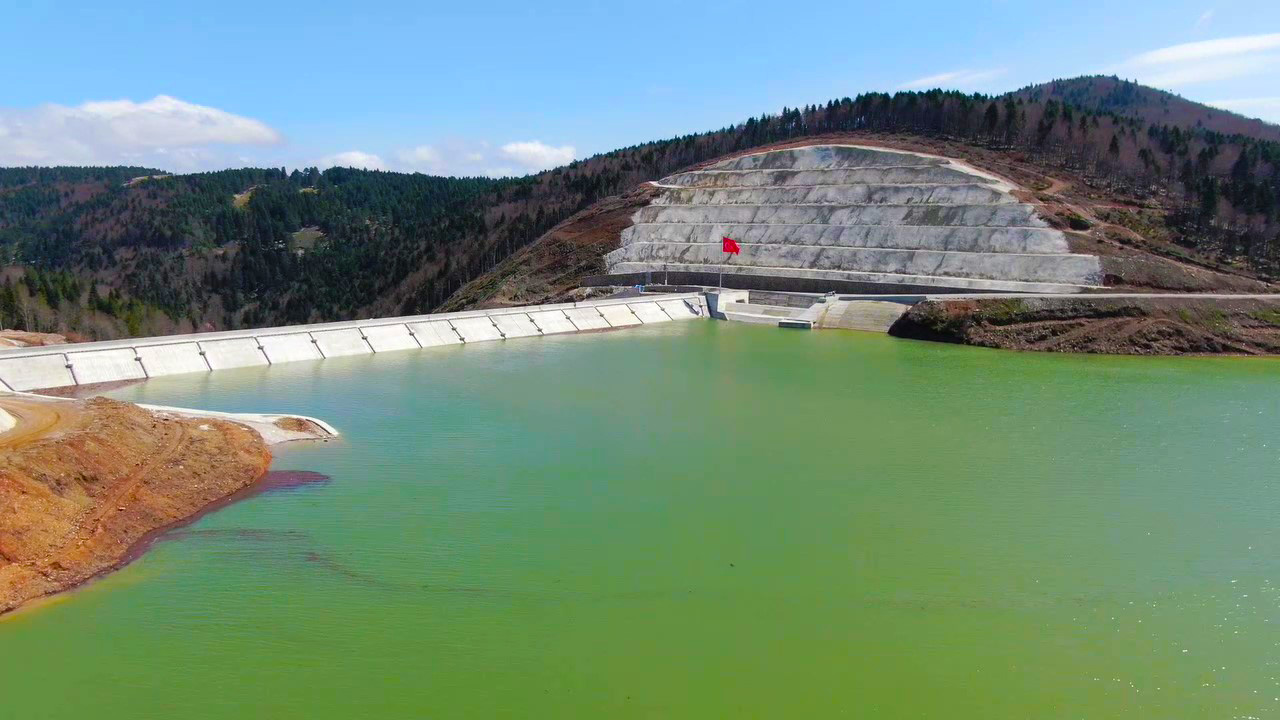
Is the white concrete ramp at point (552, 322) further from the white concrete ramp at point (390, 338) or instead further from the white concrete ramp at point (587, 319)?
the white concrete ramp at point (390, 338)

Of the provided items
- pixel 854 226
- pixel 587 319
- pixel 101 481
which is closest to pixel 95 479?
pixel 101 481

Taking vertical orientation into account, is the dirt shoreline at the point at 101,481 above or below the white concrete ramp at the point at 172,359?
below

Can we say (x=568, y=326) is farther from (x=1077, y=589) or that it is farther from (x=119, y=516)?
(x=1077, y=589)

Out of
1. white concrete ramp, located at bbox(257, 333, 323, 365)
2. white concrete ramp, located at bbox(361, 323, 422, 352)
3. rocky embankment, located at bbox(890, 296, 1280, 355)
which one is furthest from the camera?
white concrete ramp, located at bbox(361, 323, 422, 352)

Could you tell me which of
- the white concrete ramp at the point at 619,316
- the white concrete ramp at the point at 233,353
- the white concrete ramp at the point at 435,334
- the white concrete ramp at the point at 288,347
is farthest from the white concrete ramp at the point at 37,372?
the white concrete ramp at the point at 619,316

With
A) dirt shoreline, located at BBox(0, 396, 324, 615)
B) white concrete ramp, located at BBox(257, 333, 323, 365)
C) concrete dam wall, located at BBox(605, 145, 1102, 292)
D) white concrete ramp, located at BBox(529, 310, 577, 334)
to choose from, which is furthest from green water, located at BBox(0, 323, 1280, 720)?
concrete dam wall, located at BBox(605, 145, 1102, 292)

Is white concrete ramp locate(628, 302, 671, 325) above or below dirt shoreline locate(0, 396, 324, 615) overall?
above

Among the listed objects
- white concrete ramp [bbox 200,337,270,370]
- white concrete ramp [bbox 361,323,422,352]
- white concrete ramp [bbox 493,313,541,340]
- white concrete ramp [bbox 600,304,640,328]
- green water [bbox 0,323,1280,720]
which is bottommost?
green water [bbox 0,323,1280,720]

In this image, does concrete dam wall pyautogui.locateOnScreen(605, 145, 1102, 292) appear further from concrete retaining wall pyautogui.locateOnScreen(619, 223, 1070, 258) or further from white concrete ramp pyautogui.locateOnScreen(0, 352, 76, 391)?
white concrete ramp pyautogui.locateOnScreen(0, 352, 76, 391)

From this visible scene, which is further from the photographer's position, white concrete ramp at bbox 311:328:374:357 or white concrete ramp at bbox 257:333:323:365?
white concrete ramp at bbox 311:328:374:357
